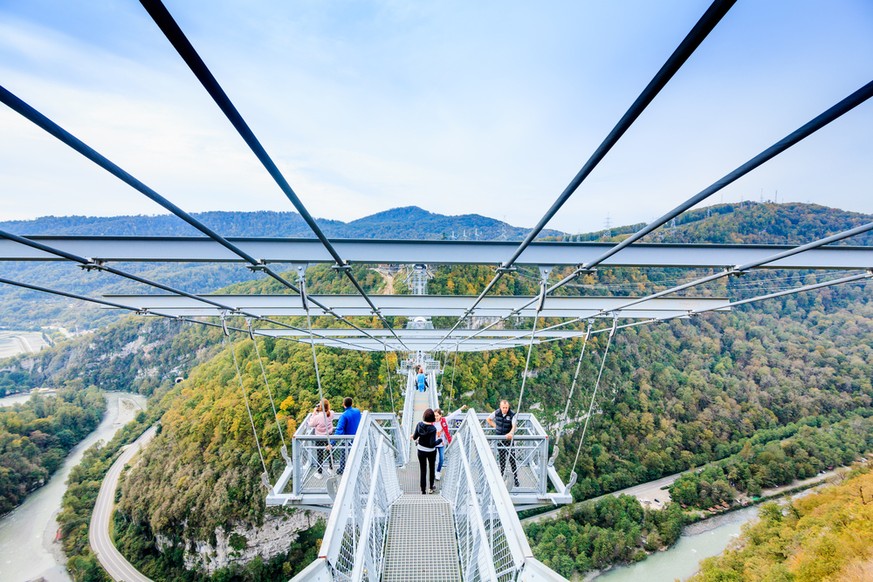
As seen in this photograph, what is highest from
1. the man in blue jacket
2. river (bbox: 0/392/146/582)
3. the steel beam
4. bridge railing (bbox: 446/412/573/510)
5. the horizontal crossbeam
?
the steel beam

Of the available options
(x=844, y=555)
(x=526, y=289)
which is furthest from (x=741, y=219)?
(x=844, y=555)

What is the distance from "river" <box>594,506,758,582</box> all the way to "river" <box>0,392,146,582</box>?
54.5m

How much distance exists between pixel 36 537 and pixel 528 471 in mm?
58204

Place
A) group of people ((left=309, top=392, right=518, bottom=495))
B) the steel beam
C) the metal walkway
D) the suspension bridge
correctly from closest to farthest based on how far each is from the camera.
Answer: the suspension bridge
the metal walkway
the steel beam
group of people ((left=309, top=392, right=518, bottom=495))

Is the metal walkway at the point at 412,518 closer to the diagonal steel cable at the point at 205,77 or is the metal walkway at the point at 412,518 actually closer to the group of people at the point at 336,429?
the group of people at the point at 336,429

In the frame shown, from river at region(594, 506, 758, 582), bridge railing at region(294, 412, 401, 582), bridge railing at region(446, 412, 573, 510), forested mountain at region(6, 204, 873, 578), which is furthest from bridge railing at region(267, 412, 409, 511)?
river at region(594, 506, 758, 582)

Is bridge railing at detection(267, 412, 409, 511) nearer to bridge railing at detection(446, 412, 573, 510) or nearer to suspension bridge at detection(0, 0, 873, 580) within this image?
suspension bridge at detection(0, 0, 873, 580)

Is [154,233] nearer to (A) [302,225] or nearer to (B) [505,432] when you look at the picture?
(A) [302,225]

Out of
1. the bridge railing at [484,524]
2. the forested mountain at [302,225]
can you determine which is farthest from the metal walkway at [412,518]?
the forested mountain at [302,225]

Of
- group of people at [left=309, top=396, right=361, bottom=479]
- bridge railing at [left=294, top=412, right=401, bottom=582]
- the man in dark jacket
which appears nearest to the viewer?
bridge railing at [left=294, top=412, right=401, bottom=582]

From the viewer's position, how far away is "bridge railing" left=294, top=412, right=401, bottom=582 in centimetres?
218

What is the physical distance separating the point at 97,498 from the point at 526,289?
6091 cm

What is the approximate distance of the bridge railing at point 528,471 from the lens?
4.93 meters

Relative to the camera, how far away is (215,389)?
109 feet
